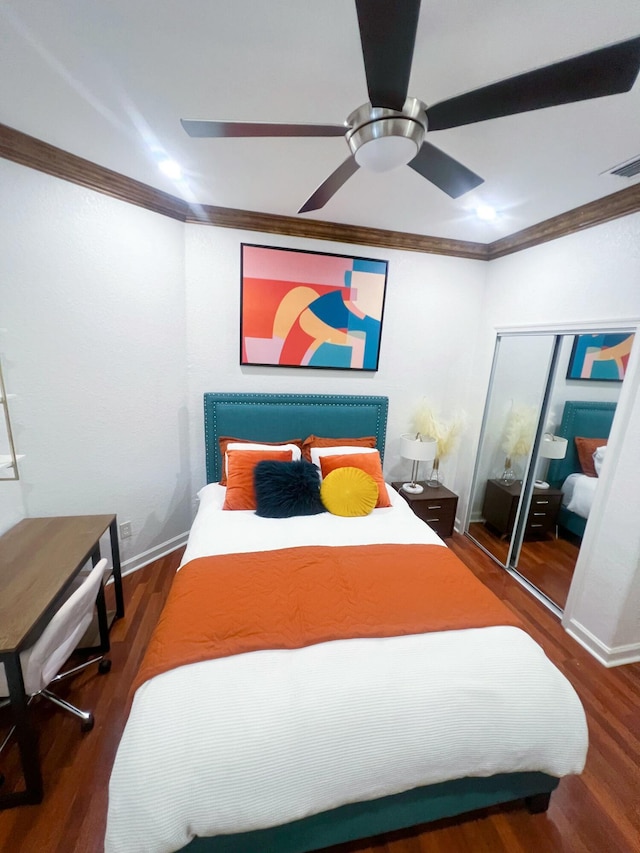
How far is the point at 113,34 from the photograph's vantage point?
1.06 metres

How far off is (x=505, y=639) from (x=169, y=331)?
259 centimetres

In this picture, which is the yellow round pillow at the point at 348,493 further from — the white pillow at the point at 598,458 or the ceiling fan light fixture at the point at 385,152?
the ceiling fan light fixture at the point at 385,152

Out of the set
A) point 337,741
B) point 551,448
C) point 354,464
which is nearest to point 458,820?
point 337,741

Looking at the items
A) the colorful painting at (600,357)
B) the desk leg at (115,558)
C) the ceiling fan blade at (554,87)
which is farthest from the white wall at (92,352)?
the colorful painting at (600,357)

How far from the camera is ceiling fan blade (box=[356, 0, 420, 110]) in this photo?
677mm

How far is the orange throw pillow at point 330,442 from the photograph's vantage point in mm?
2691

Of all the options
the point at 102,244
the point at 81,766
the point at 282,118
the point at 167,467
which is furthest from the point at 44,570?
the point at 282,118

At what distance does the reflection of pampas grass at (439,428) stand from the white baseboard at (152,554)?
227cm

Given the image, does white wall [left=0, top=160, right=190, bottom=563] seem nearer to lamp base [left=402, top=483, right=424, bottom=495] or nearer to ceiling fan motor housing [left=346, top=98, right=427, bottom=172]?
ceiling fan motor housing [left=346, top=98, right=427, bottom=172]

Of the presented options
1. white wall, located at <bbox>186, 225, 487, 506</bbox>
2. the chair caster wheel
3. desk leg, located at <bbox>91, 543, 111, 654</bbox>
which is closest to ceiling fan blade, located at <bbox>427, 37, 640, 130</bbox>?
white wall, located at <bbox>186, 225, 487, 506</bbox>

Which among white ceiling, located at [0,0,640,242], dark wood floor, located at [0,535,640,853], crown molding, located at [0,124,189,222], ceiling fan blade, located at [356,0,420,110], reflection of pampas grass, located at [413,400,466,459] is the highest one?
white ceiling, located at [0,0,640,242]

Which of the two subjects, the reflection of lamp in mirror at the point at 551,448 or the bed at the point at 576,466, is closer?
the bed at the point at 576,466

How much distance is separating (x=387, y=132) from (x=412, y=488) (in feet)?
8.12

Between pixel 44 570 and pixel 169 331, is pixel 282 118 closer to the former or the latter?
pixel 169 331
